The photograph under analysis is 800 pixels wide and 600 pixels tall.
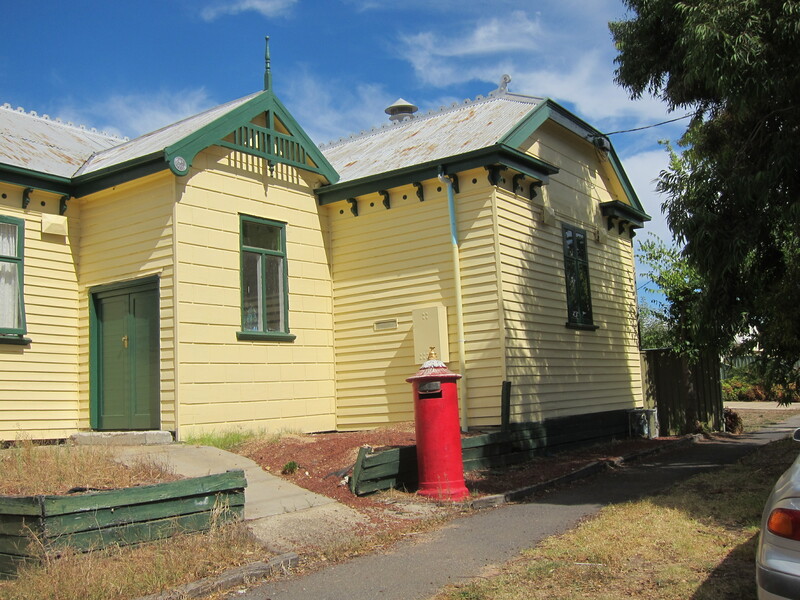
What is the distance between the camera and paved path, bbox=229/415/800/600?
5859 millimetres

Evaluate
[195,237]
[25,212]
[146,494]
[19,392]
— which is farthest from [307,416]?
[146,494]

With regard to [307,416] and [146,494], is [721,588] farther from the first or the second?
[307,416]

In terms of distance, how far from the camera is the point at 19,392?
11.4 metres

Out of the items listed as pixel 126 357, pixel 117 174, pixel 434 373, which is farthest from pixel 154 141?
pixel 434 373

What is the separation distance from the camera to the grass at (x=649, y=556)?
17.9 feet

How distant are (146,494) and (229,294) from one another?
5712 mm

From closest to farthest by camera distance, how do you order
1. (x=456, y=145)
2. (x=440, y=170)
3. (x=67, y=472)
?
(x=67, y=472) → (x=440, y=170) → (x=456, y=145)

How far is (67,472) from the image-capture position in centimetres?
765

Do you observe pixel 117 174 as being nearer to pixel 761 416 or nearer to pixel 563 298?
pixel 563 298

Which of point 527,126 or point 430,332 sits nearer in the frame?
point 430,332

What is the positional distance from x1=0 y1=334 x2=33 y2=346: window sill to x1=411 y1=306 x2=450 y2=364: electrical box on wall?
19.5 ft

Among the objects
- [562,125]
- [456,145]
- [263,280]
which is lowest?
[263,280]

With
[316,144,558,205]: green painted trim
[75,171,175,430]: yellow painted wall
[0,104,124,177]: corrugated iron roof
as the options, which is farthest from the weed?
[0,104,124,177]: corrugated iron roof

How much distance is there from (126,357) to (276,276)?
2.72m
